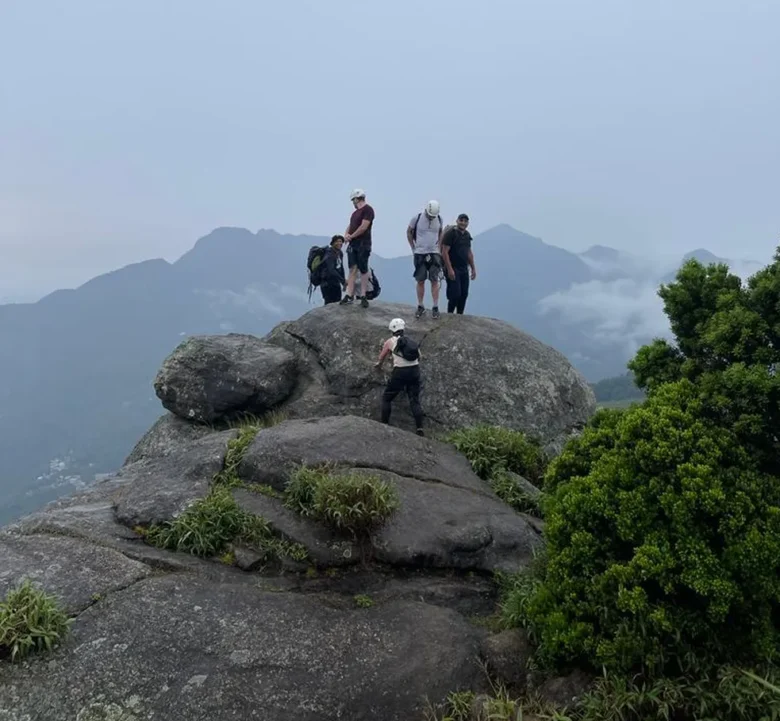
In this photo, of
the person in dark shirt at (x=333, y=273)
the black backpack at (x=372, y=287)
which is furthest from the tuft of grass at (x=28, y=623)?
the black backpack at (x=372, y=287)

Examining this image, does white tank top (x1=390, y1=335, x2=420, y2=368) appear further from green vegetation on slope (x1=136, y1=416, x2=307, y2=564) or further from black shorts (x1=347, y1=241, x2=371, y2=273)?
green vegetation on slope (x1=136, y1=416, x2=307, y2=564)

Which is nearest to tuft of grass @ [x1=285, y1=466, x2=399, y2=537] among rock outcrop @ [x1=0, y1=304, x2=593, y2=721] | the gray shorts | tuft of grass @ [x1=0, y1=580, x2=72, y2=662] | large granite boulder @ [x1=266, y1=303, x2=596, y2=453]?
rock outcrop @ [x1=0, y1=304, x2=593, y2=721]

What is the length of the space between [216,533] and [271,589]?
4.68 ft

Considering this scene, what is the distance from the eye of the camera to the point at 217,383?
17.6m

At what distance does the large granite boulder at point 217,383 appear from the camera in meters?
17.6

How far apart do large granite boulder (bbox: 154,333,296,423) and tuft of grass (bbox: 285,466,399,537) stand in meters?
7.48

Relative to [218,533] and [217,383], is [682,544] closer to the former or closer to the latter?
[218,533]

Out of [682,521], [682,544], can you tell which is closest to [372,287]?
[682,521]

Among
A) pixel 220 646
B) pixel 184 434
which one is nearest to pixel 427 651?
pixel 220 646

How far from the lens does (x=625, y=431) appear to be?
815 cm

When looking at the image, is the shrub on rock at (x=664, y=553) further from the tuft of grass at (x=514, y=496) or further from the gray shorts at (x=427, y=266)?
the gray shorts at (x=427, y=266)

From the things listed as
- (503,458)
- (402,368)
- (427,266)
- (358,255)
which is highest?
(358,255)

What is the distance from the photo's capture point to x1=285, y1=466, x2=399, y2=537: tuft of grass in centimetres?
1002

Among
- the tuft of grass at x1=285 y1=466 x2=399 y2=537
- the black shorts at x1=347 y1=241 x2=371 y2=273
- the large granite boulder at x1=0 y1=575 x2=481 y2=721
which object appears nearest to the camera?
the large granite boulder at x1=0 y1=575 x2=481 y2=721
